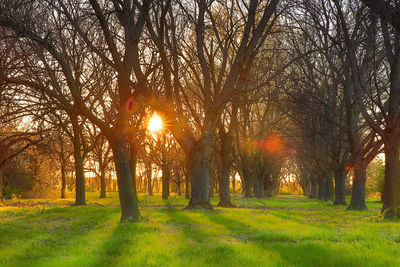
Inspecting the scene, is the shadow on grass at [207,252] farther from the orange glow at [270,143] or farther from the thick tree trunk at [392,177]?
the orange glow at [270,143]

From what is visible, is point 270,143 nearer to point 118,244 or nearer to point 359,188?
point 359,188

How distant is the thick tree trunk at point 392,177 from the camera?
1232 cm

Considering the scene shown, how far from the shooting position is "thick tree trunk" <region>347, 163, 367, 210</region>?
61.5 ft


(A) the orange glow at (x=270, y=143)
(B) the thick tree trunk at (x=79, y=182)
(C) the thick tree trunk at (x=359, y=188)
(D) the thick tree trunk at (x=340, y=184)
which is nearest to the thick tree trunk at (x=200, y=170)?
(B) the thick tree trunk at (x=79, y=182)

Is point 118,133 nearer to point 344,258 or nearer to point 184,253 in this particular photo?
point 184,253

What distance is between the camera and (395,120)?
12.2 m

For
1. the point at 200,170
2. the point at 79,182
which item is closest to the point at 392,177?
the point at 200,170

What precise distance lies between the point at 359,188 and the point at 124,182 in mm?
14365

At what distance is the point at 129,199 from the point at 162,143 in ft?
65.8

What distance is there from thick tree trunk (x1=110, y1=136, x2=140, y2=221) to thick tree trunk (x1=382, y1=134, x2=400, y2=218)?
9099 mm

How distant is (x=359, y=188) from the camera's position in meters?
19.2

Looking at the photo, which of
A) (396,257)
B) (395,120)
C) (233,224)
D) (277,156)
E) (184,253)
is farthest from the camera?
(277,156)

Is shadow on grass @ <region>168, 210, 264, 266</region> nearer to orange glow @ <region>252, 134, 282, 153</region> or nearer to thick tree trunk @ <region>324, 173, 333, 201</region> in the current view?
thick tree trunk @ <region>324, 173, 333, 201</region>

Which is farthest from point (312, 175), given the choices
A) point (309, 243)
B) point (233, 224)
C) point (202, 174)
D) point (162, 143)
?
point (309, 243)
